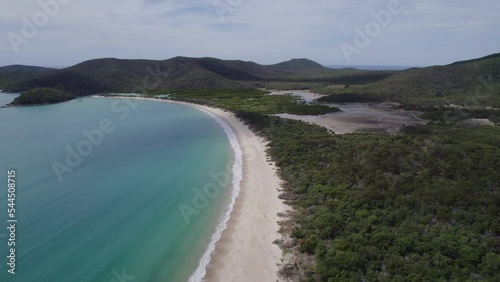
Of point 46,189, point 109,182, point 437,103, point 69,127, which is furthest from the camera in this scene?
point 437,103

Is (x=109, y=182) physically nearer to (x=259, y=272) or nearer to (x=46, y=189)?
(x=46, y=189)

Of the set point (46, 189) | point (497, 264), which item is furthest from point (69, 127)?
point (497, 264)

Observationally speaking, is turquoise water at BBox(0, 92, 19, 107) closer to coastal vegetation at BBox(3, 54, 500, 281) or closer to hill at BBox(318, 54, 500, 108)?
hill at BBox(318, 54, 500, 108)
